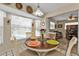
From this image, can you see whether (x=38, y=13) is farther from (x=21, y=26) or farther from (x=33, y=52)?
(x=33, y=52)

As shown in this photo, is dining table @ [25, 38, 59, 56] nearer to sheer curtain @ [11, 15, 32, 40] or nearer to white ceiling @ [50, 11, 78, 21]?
sheer curtain @ [11, 15, 32, 40]

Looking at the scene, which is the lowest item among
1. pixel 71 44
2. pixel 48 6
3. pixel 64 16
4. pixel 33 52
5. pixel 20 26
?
pixel 33 52

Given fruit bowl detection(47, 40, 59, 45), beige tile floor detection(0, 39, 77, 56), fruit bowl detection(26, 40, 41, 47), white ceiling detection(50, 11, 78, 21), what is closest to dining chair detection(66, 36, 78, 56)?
beige tile floor detection(0, 39, 77, 56)

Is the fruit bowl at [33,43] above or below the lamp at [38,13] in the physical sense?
below

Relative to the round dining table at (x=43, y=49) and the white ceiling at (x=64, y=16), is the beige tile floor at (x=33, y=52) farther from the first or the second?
the white ceiling at (x=64, y=16)

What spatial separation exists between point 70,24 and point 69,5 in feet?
1.03

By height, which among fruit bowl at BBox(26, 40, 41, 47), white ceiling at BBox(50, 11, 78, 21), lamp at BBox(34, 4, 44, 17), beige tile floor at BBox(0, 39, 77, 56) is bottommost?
beige tile floor at BBox(0, 39, 77, 56)

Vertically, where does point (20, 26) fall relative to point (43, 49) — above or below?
above

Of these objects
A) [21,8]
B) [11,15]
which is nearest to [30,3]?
[21,8]

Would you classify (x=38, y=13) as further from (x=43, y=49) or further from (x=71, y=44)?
(x=71, y=44)

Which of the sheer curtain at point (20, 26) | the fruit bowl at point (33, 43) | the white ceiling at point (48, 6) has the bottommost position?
the fruit bowl at point (33, 43)

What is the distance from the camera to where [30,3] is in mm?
1631

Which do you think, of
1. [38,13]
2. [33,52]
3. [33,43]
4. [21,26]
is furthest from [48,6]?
[33,52]

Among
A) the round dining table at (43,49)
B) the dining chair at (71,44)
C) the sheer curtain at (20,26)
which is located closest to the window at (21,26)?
the sheer curtain at (20,26)
